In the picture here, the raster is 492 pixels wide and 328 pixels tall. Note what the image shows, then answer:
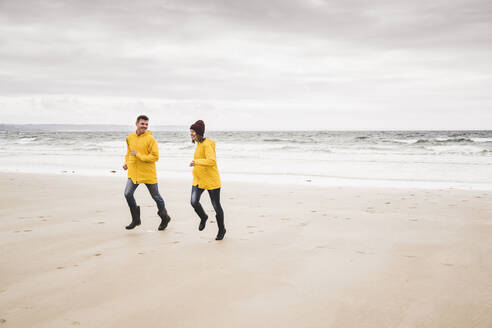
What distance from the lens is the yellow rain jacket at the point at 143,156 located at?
19.0ft

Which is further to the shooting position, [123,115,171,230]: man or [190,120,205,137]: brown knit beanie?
[123,115,171,230]: man

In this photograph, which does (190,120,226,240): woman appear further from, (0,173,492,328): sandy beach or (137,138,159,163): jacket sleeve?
(137,138,159,163): jacket sleeve

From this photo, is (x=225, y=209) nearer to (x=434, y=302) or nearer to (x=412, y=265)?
(x=412, y=265)

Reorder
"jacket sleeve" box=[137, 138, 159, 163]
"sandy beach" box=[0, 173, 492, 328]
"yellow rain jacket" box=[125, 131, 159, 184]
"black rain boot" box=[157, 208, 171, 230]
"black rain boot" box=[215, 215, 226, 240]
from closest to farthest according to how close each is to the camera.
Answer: "sandy beach" box=[0, 173, 492, 328] → "black rain boot" box=[215, 215, 226, 240] → "jacket sleeve" box=[137, 138, 159, 163] → "yellow rain jacket" box=[125, 131, 159, 184] → "black rain boot" box=[157, 208, 171, 230]

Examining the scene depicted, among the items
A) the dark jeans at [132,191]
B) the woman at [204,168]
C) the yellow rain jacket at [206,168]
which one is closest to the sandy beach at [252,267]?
the dark jeans at [132,191]

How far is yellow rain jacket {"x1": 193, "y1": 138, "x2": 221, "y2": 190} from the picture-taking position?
5172 mm

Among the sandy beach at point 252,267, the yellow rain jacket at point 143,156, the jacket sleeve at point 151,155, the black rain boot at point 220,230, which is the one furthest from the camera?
the yellow rain jacket at point 143,156

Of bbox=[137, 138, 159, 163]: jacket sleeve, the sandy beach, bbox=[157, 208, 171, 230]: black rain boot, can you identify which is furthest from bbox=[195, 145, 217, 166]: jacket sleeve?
bbox=[157, 208, 171, 230]: black rain boot

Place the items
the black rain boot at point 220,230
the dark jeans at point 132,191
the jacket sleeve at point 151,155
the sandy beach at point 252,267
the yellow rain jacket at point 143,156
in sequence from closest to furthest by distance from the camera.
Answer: the sandy beach at point 252,267, the black rain boot at point 220,230, the jacket sleeve at point 151,155, the yellow rain jacket at point 143,156, the dark jeans at point 132,191

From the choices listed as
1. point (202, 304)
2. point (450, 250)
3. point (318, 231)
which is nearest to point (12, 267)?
point (202, 304)

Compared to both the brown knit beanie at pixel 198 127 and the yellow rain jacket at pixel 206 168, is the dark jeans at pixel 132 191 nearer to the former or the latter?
the yellow rain jacket at pixel 206 168

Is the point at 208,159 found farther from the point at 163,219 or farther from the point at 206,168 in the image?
the point at 163,219

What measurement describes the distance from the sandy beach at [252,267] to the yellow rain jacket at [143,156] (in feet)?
2.89

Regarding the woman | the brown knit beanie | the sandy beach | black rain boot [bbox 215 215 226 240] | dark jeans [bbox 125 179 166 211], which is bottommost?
the sandy beach
